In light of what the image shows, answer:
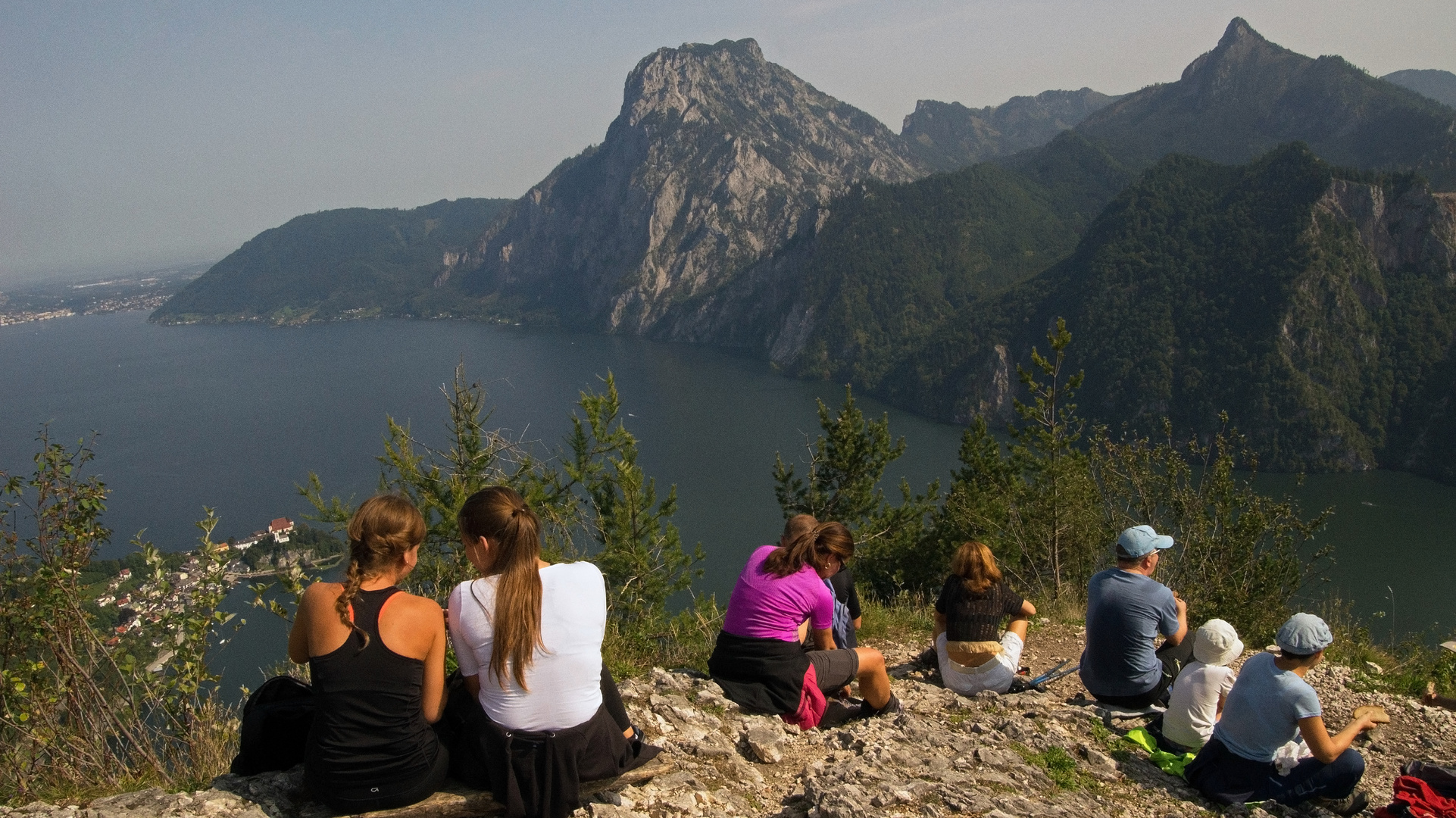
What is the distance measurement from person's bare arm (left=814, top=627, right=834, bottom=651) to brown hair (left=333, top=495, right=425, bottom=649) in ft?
8.00

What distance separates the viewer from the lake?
4781 centimetres

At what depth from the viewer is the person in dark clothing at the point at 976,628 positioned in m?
5.16

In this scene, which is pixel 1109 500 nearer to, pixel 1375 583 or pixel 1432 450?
pixel 1375 583

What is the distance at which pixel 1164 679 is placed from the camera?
5082 mm

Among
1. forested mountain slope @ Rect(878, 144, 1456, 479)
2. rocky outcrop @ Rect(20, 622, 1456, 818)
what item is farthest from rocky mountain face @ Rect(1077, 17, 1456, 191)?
rocky outcrop @ Rect(20, 622, 1456, 818)

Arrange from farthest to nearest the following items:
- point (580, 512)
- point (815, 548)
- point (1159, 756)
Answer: point (580, 512) → point (815, 548) → point (1159, 756)

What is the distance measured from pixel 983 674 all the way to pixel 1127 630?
898 millimetres

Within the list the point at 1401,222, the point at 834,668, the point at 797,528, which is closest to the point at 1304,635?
the point at 834,668

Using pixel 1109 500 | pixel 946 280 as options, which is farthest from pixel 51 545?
pixel 946 280

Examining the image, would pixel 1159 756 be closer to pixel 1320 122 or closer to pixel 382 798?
pixel 382 798

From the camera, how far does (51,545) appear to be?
4371mm

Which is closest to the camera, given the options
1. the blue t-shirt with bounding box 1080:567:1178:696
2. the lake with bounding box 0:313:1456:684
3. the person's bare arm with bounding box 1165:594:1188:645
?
the blue t-shirt with bounding box 1080:567:1178:696

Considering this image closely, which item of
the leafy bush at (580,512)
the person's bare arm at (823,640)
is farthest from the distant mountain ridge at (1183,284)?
the person's bare arm at (823,640)

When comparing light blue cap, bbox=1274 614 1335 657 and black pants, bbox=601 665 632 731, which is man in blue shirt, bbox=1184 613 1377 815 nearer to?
light blue cap, bbox=1274 614 1335 657
